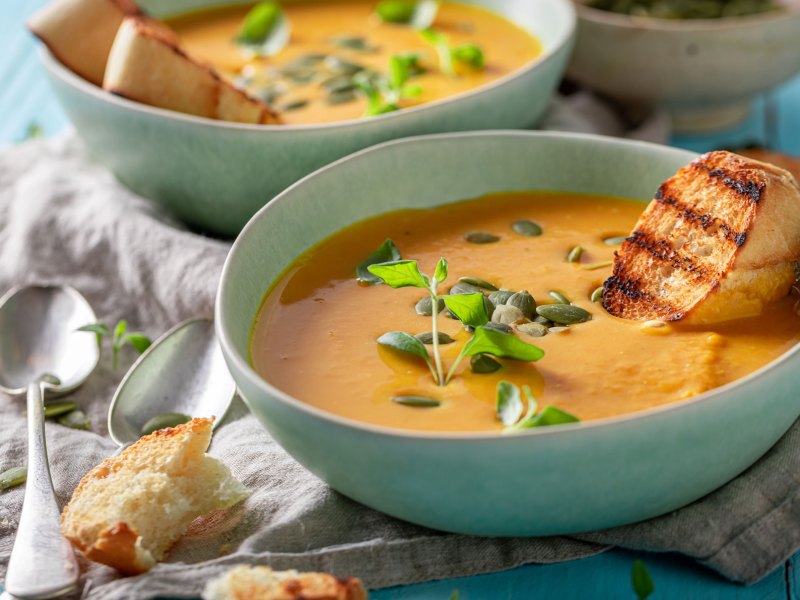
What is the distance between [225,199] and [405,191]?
0.53 m

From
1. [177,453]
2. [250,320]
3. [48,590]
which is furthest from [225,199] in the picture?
[48,590]

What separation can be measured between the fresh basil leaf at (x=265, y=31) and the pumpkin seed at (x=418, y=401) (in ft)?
6.26

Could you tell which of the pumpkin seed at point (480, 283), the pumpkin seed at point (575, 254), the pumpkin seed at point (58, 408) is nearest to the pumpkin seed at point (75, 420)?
the pumpkin seed at point (58, 408)

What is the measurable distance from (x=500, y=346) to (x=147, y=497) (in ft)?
2.18

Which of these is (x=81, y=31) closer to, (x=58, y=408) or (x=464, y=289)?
(x=58, y=408)

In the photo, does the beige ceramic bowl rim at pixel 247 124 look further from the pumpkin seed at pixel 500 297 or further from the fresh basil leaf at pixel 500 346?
the fresh basil leaf at pixel 500 346

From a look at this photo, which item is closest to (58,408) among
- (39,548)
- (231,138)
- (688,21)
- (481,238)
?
(39,548)

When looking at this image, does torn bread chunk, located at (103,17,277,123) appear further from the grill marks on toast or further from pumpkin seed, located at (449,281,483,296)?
the grill marks on toast

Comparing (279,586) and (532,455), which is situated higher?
(532,455)

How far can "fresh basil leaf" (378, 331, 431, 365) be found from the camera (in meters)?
1.93

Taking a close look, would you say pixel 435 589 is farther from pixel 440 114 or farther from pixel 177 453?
pixel 440 114

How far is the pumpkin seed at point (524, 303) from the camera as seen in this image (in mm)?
2070

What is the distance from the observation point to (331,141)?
2.67m

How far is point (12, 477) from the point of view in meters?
2.16
